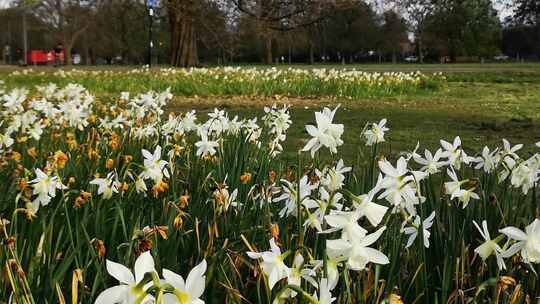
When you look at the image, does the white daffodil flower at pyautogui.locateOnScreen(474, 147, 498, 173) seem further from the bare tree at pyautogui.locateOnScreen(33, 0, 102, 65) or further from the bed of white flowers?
the bare tree at pyautogui.locateOnScreen(33, 0, 102, 65)

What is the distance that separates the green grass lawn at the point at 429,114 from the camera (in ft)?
18.8

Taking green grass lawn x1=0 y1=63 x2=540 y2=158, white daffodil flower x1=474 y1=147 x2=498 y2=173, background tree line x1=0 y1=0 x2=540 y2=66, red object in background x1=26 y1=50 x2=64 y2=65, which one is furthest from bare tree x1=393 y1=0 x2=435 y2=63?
red object in background x1=26 y1=50 x2=64 y2=65

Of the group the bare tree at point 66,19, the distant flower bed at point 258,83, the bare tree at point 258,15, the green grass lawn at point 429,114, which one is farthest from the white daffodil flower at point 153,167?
the bare tree at point 66,19

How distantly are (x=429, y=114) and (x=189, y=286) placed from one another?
756 centimetres

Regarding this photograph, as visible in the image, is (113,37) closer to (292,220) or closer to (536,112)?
(536,112)

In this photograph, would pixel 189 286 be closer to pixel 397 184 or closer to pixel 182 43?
pixel 397 184

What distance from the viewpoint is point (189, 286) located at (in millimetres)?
879

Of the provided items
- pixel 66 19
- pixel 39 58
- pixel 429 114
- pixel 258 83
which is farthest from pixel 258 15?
pixel 39 58

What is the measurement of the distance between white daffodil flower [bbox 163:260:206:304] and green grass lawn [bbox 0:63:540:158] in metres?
3.23

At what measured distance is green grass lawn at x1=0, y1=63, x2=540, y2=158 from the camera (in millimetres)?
5742

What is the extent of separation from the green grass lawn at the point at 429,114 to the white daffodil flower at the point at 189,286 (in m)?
3.23

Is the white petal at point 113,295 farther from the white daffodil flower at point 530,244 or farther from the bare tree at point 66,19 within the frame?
the bare tree at point 66,19

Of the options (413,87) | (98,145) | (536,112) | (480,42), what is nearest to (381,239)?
(98,145)

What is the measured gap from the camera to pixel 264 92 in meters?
11.7
